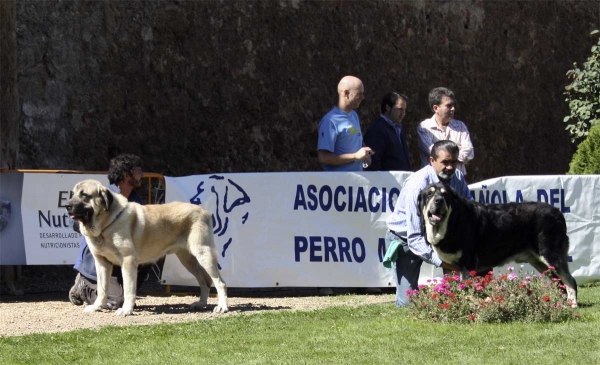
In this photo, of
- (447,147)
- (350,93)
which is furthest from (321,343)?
(350,93)

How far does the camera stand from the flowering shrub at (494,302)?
8648 mm

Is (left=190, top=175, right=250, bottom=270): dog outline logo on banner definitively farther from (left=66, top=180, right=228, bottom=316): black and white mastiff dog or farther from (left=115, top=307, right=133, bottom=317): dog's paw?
(left=115, top=307, right=133, bottom=317): dog's paw

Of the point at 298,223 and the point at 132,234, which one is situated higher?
the point at 132,234

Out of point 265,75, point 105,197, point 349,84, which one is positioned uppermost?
point 265,75

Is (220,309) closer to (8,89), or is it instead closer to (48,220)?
(48,220)

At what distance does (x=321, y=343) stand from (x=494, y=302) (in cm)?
163

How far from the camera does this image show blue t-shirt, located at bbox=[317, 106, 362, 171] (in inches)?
463

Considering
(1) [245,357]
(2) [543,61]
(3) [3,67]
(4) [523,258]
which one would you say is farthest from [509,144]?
(1) [245,357]

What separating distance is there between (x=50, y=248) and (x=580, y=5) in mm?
11814

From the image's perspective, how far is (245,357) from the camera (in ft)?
24.8

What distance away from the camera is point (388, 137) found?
480 inches

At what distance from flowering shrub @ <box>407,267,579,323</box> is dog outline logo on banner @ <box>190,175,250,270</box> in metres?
3.40

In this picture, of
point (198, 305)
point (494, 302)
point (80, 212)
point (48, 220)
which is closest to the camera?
point (494, 302)

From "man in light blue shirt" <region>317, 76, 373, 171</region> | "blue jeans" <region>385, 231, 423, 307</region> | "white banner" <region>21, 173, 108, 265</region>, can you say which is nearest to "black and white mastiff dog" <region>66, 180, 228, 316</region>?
"white banner" <region>21, 173, 108, 265</region>
